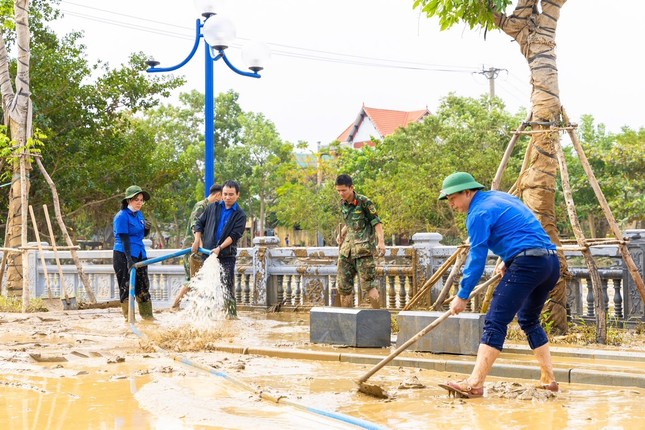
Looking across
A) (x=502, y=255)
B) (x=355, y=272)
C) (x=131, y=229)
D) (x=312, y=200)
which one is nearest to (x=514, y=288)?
(x=502, y=255)

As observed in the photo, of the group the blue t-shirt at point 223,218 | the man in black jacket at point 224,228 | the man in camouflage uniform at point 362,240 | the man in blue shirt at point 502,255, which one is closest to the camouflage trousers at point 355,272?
the man in camouflage uniform at point 362,240

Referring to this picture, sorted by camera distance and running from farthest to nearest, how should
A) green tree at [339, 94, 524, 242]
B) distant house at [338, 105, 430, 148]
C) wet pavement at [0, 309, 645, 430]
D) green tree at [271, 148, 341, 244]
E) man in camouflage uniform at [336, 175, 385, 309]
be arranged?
distant house at [338, 105, 430, 148], green tree at [271, 148, 341, 244], green tree at [339, 94, 524, 242], man in camouflage uniform at [336, 175, 385, 309], wet pavement at [0, 309, 645, 430]

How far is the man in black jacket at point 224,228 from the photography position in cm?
1172

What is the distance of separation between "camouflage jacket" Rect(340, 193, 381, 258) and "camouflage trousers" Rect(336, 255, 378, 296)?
0.09 meters

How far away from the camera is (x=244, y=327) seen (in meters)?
12.2

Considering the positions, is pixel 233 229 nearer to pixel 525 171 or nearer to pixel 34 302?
pixel 525 171

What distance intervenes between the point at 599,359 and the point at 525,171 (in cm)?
263

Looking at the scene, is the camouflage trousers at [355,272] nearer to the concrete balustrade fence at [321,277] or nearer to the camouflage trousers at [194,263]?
the concrete balustrade fence at [321,277]

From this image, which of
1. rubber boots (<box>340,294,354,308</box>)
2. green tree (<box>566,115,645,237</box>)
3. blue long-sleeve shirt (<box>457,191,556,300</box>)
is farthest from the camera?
green tree (<box>566,115,645,237</box>)

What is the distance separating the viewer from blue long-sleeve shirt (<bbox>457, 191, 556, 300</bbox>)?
21.0 feet

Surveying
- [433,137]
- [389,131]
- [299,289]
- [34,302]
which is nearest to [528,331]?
[299,289]

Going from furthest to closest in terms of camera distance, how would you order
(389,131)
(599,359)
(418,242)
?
1. (389,131)
2. (418,242)
3. (599,359)

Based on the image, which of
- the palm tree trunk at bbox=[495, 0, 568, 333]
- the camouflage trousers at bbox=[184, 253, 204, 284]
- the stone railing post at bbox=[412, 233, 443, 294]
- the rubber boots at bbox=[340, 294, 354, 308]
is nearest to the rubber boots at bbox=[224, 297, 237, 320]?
the camouflage trousers at bbox=[184, 253, 204, 284]

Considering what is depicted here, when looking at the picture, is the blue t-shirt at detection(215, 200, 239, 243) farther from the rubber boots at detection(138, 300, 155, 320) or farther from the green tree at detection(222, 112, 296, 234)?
the green tree at detection(222, 112, 296, 234)
